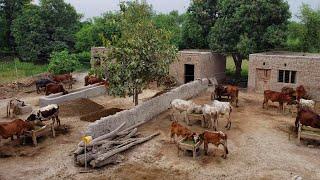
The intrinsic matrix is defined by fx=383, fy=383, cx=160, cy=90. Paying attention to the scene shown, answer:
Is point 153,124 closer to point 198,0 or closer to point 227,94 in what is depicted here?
point 227,94

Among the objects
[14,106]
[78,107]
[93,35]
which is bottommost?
[78,107]

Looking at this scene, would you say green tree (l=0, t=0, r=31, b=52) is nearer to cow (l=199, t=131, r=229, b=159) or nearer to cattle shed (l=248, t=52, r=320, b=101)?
cattle shed (l=248, t=52, r=320, b=101)

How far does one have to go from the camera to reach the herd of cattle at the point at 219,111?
1520 cm

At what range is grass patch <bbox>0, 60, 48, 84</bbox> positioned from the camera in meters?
33.6

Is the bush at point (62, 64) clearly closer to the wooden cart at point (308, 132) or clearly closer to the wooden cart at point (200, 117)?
the wooden cart at point (200, 117)

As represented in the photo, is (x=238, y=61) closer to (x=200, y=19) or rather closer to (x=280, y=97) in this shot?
(x=200, y=19)

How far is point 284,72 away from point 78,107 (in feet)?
45.1

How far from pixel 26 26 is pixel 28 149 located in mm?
28080

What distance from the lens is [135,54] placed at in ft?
64.6

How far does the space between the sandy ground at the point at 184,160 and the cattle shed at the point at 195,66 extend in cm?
1042

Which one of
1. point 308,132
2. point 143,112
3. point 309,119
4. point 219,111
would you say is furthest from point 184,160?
point 309,119

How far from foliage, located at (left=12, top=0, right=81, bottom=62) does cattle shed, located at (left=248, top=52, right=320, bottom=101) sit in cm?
2294

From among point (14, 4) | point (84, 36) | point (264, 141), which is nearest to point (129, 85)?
point (264, 141)

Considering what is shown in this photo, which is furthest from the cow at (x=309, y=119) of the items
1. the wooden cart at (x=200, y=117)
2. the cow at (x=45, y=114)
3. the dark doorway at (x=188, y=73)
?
the dark doorway at (x=188, y=73)
